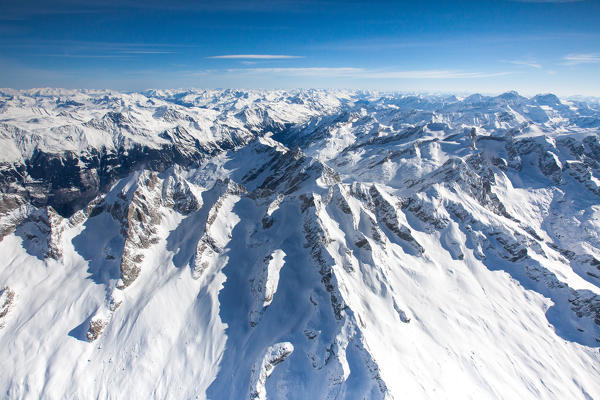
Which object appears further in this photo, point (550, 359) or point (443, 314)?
point (443, 314)

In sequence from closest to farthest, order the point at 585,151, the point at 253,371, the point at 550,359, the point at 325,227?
1. the point at 253,371
2. the point at 550,359
3. the point at 325,227
4. the point at 585,151

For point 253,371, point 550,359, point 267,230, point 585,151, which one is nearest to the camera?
point 253,371

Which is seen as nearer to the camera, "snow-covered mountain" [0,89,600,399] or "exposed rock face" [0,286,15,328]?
"snow-covered mountain" [0,89,600,399]

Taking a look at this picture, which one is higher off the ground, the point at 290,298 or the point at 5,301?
the point at 290,298

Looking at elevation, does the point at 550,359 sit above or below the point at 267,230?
below

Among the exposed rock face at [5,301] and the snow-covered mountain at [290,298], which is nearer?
the snow-covered mountain at [290,298]

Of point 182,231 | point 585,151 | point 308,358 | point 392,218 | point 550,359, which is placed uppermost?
point 585,151

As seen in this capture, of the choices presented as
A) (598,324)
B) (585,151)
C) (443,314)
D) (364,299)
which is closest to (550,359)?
(598,324)

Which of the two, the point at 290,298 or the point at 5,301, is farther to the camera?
the point at 290,298

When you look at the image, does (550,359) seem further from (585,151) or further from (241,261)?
(585,151)
